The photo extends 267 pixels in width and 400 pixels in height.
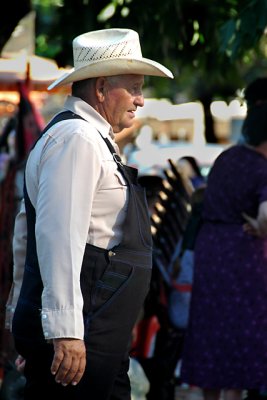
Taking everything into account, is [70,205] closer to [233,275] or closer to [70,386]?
[70,386]

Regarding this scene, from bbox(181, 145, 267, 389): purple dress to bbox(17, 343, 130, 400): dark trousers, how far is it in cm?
190

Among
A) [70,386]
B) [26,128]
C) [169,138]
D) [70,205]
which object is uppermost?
[70,205]

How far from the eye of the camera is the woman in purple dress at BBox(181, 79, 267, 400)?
5.32 metres

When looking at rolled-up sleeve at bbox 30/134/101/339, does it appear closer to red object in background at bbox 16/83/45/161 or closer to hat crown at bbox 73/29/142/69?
hat crown at bbox 73/29/142/69

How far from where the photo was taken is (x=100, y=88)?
3.68 meters

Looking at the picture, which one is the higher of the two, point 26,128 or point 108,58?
point 108,58

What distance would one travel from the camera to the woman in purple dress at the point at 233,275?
17.5 feet

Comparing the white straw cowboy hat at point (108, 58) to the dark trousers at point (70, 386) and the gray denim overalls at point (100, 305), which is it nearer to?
the gray denim overalls at point (100, 305)

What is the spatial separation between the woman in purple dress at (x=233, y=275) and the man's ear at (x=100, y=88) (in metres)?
1.71

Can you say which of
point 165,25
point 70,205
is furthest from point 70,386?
point 165,25

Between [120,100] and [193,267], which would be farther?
[193,267]

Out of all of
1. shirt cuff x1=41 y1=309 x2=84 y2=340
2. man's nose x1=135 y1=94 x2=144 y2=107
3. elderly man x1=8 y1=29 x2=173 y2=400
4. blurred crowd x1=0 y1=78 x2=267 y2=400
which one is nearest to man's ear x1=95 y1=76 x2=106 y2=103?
elderly man x1=8 y1=29 x2=173 y2=400

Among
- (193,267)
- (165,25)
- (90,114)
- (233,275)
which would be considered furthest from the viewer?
(165,25)

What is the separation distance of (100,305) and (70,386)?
11.0 inches
